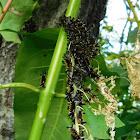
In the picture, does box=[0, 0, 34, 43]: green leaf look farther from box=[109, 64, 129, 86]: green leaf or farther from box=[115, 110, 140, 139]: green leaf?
box=[115, 110, 140, 139]: green leaf

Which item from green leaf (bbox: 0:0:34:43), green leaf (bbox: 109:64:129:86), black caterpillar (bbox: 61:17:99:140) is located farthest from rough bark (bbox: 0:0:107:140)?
green leaf (bbox: 109:64:129:86)

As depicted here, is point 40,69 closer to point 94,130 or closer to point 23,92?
point 23,92

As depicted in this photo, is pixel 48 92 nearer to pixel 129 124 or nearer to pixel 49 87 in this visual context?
pixel 49 87

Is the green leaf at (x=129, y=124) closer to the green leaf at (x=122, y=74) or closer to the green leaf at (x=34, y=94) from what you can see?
the green leaf at (x=122, y=74)

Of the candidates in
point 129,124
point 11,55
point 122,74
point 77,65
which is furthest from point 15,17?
point 129,124

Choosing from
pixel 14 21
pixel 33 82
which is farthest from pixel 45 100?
pixel 14 21
